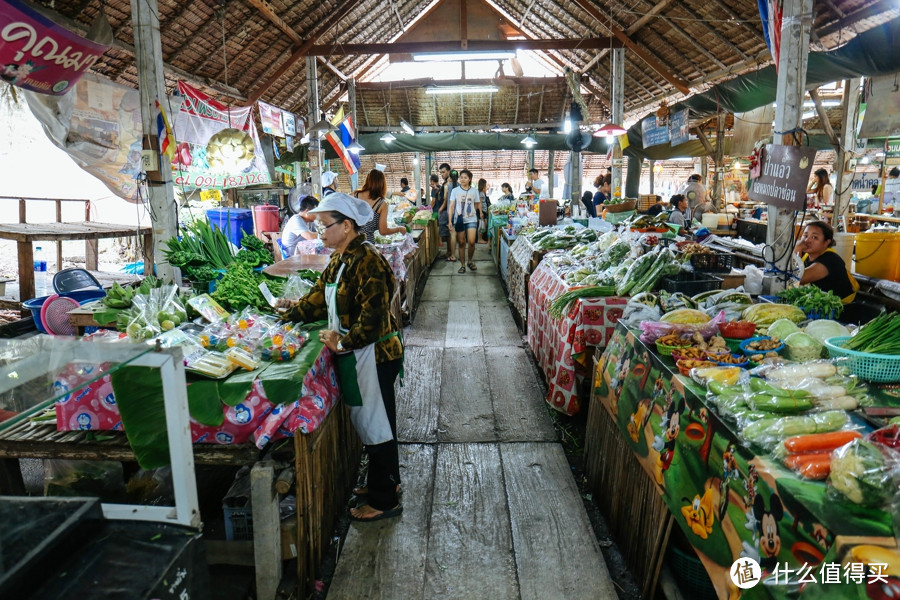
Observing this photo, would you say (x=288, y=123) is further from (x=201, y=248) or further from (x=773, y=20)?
(x=773, y=20)

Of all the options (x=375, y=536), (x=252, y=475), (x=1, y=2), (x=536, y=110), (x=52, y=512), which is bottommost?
(x=375, y=536)

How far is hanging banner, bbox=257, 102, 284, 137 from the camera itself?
39.2 feet

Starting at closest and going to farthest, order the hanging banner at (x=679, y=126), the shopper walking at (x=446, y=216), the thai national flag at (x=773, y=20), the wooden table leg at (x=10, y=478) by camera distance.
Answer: the wooden table leg at (x=10, y=478) < the thai national flag at (x=773, y=20) < the hanging banner at (x=679, y=126) < the shopper walking at (x=446, y=216)

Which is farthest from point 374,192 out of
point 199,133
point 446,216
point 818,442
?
point 446,216

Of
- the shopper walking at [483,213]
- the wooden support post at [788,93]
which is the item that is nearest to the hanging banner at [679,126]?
the shopper walking at [483,213]

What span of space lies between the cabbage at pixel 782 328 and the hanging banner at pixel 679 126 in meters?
7.71

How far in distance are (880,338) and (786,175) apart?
7.22 ft

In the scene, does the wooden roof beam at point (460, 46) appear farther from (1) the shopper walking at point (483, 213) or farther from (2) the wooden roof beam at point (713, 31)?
(1) the shopper walking at point (483, 213)

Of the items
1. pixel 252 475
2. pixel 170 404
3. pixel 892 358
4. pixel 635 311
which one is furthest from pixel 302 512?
pixel 892 358

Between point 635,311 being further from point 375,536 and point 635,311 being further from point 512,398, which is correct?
point 375,536

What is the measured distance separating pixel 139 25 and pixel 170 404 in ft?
14.5

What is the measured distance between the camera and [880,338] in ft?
7.50

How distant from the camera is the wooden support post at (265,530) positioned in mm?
2432

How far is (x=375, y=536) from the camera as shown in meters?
3.10
